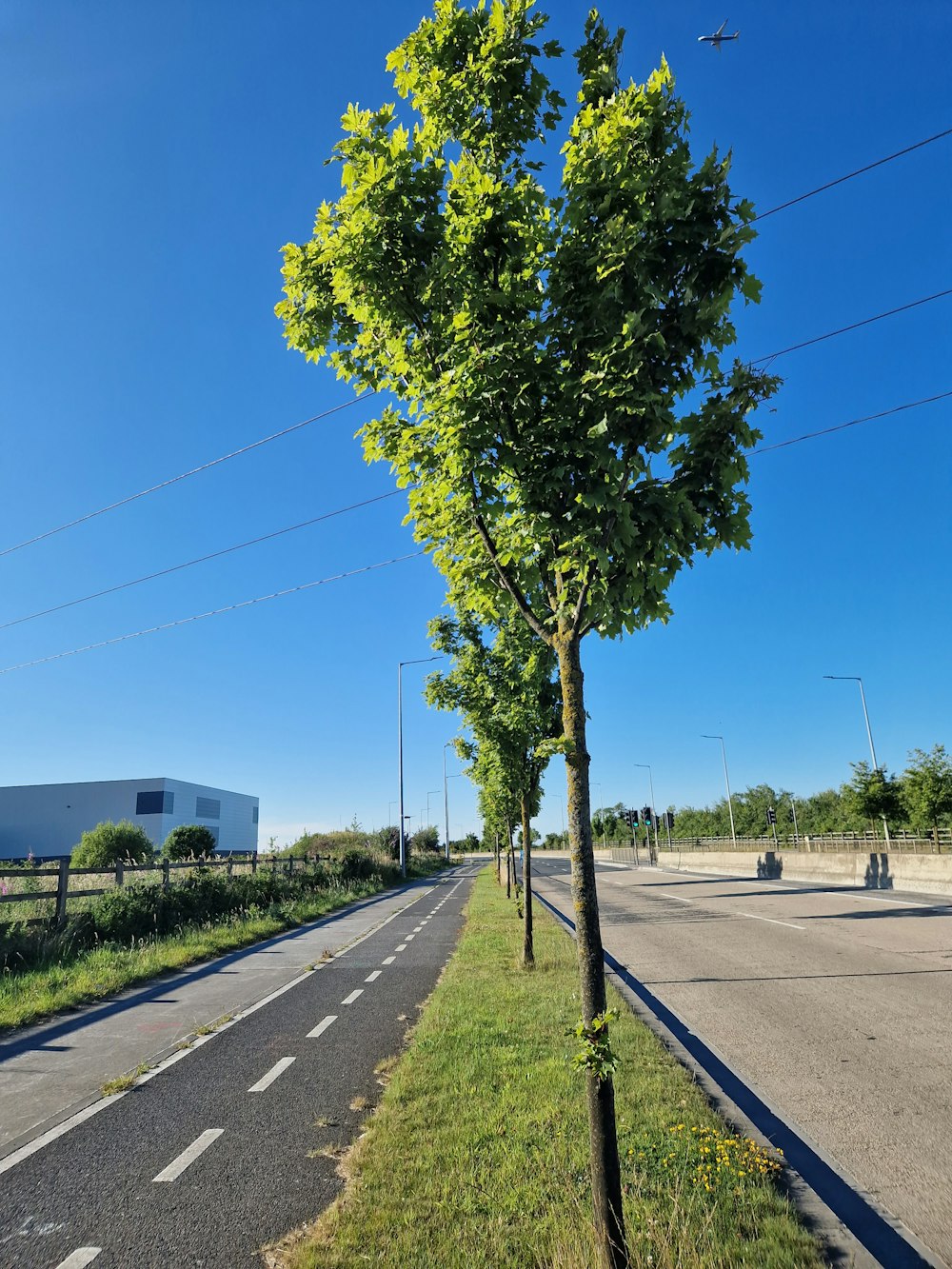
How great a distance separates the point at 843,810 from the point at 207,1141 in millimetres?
58459

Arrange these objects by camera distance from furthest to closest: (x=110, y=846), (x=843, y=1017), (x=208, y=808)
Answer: (x=208, y=808), (x=110, y=846), (x=843, y=1017)

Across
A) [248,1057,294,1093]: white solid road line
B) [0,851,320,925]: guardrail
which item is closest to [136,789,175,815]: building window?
[0,851,320,925]: guardrail

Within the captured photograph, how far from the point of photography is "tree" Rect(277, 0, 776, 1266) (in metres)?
3.46

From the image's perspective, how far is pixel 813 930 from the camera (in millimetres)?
15586

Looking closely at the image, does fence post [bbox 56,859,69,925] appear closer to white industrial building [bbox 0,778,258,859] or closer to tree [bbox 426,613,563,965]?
tree [bbox 426,613,563,965]

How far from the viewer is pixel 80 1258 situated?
3727 millimetres

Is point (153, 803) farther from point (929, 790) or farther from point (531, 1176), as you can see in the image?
point (531, 1176)

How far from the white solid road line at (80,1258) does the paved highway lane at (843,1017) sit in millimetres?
4215

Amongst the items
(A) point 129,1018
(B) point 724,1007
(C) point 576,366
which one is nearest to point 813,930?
(B) point 724,1007

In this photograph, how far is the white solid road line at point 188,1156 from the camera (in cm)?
463

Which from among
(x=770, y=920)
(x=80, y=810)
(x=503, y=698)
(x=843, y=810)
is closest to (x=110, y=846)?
(x=503, y=698)

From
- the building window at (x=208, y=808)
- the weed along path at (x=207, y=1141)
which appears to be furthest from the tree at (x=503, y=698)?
the building window at (x=208, y=808)

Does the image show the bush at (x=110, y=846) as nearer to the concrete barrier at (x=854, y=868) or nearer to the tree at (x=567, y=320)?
the concrete barrier at (x=854, y=868)

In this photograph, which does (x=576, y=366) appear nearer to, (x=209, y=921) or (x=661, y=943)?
(x=661, y=943)
